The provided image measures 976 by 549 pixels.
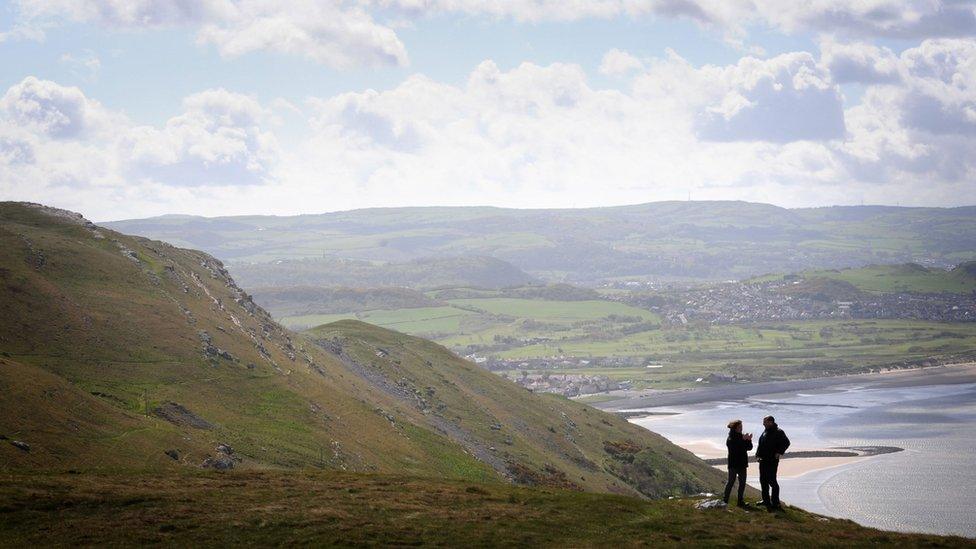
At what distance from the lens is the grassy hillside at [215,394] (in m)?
51.4

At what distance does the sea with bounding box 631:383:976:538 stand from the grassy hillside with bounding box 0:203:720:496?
17648 mm

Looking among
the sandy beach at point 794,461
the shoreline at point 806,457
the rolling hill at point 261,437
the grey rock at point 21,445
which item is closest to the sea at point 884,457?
the sandy beach at point 794,461

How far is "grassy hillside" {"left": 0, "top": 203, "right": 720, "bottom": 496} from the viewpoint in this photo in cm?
5144

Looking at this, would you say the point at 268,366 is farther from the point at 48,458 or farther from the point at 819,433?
the point at 819,433

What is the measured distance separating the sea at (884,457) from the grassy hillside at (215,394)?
17.6 metres

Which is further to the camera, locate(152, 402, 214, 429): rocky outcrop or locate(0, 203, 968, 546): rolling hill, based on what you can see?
locate(152, 402, 214, 429): rocky outcrop

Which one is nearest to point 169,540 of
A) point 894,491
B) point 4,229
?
point 4,229

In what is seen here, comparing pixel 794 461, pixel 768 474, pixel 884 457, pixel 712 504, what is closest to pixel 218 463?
pixel 712 504

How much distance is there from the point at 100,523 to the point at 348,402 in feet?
160

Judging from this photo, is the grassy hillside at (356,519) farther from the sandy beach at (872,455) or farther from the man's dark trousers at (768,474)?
the sandy beach at (872,455)

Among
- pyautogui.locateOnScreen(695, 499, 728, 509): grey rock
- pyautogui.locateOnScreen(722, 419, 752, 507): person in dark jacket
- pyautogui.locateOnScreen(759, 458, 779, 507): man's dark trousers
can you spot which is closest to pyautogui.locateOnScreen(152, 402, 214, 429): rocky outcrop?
pyautogui.locateOnScreen(695, 499, 728, 509): grey rock

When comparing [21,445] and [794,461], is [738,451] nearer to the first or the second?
[21,445]

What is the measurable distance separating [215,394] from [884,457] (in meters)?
109

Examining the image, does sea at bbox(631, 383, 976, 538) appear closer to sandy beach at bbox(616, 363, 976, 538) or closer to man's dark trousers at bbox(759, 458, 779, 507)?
sandy beach at bbox(616, 363, 976, 538)
